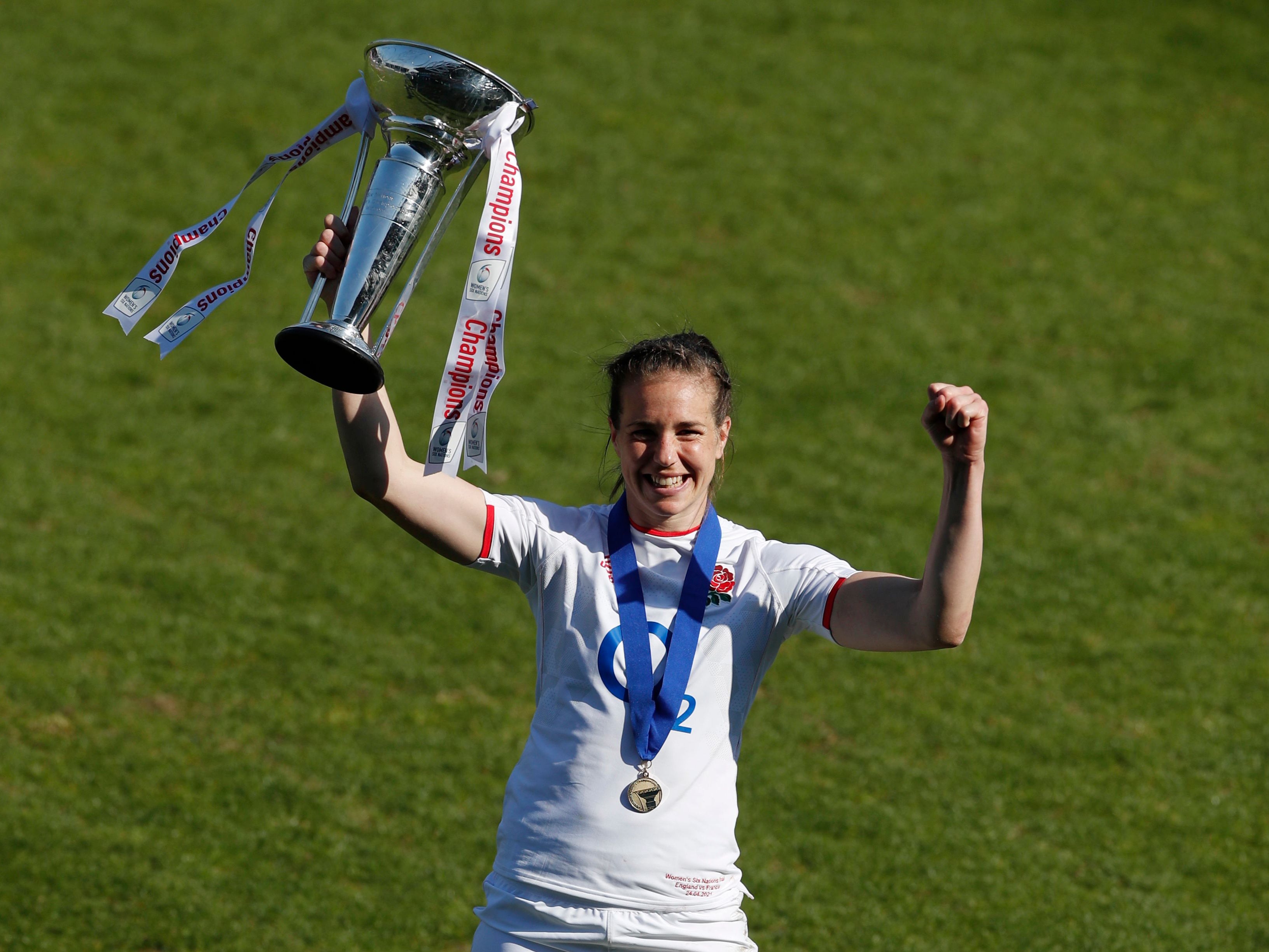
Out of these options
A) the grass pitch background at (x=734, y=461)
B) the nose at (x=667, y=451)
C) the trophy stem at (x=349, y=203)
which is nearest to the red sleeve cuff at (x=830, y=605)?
the nose at (x=667, y=451)

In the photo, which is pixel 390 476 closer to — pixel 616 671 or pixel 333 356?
pixel 333 356

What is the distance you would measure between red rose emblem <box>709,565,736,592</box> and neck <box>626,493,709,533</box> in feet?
0.38

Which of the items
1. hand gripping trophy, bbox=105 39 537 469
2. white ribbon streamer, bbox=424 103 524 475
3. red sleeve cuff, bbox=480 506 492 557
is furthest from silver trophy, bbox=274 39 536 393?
red sleeve cuff, bbox=480 506 492 557

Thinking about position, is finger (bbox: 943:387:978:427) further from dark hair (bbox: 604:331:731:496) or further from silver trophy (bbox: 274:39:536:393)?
silver trophy (bbox: 274:39:536:393)

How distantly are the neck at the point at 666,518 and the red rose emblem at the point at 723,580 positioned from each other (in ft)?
0.38

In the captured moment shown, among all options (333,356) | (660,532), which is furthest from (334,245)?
(660,532)

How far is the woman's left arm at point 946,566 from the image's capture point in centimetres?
242

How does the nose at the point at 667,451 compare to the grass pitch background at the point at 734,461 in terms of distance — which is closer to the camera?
the nose at the point at 667,451

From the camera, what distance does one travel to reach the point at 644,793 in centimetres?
268

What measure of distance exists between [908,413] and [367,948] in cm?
507

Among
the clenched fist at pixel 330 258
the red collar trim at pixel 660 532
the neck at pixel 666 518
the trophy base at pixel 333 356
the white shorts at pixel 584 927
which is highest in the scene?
the clenched fist at pixel 330 258

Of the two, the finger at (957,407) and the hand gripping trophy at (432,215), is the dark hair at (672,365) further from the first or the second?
the finger at (957,407)

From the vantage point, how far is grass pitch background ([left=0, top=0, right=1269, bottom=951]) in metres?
5.14

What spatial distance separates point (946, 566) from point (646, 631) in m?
0.66
